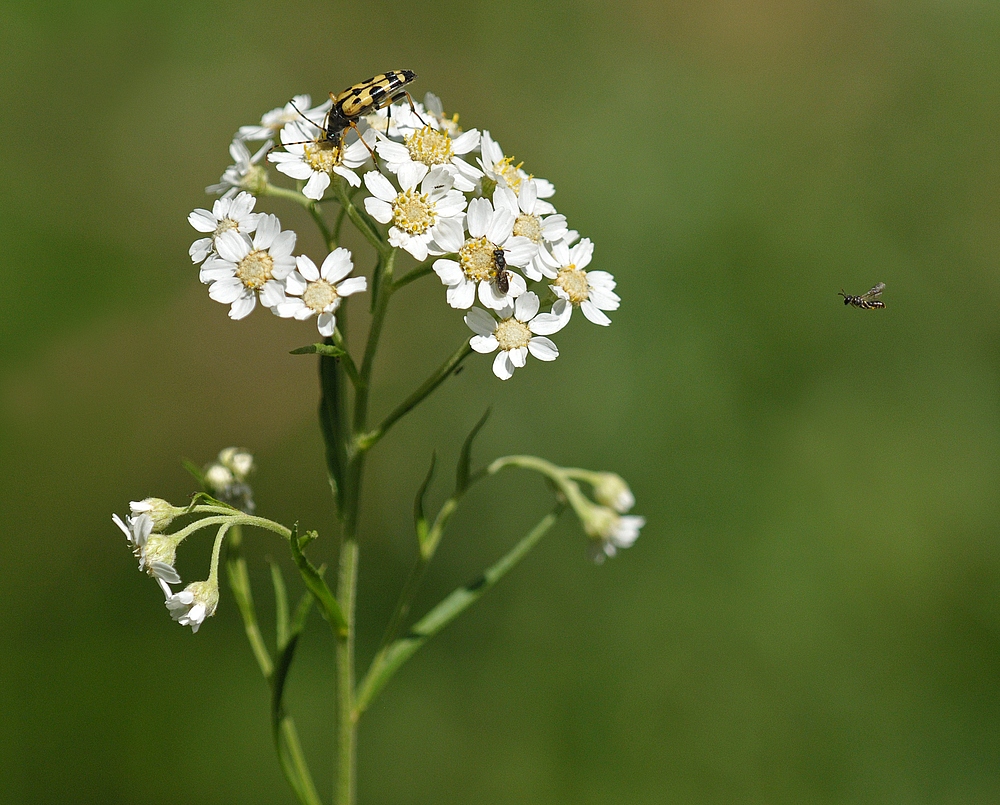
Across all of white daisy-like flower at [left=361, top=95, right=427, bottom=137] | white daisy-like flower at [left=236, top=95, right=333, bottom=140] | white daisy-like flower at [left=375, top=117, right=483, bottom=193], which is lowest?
white daisy-like flower at [left=375, top=117, right=483, bottom=193]

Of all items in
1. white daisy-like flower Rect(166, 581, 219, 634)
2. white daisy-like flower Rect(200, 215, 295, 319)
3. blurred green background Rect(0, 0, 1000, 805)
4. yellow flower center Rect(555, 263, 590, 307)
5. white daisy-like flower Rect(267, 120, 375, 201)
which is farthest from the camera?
blurred green background Rect(0, 0, 1000, 805)

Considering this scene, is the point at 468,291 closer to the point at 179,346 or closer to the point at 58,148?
the point at 179,346

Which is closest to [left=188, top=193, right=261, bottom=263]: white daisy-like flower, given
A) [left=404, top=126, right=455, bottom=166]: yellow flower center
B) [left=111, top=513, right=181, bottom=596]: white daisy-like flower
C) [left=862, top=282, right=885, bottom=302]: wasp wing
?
[left=404, top=126, right=455, bottom=166]: yellow flower center

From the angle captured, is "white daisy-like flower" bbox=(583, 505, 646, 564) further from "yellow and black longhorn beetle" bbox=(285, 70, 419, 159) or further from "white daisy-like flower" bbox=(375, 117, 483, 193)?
"yellow and black longhorn beetle" bbox=(285, 70, 419, 159)

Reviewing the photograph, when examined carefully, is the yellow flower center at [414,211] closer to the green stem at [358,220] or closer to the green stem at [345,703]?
the green stem at [358,220]

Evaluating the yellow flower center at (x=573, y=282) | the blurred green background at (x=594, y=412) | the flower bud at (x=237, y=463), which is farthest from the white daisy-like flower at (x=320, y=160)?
the blurred green background at (x=594, y=412)

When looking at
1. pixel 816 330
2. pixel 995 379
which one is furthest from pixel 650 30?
pixel 995 379

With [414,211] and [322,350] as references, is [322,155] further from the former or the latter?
[322,350]
